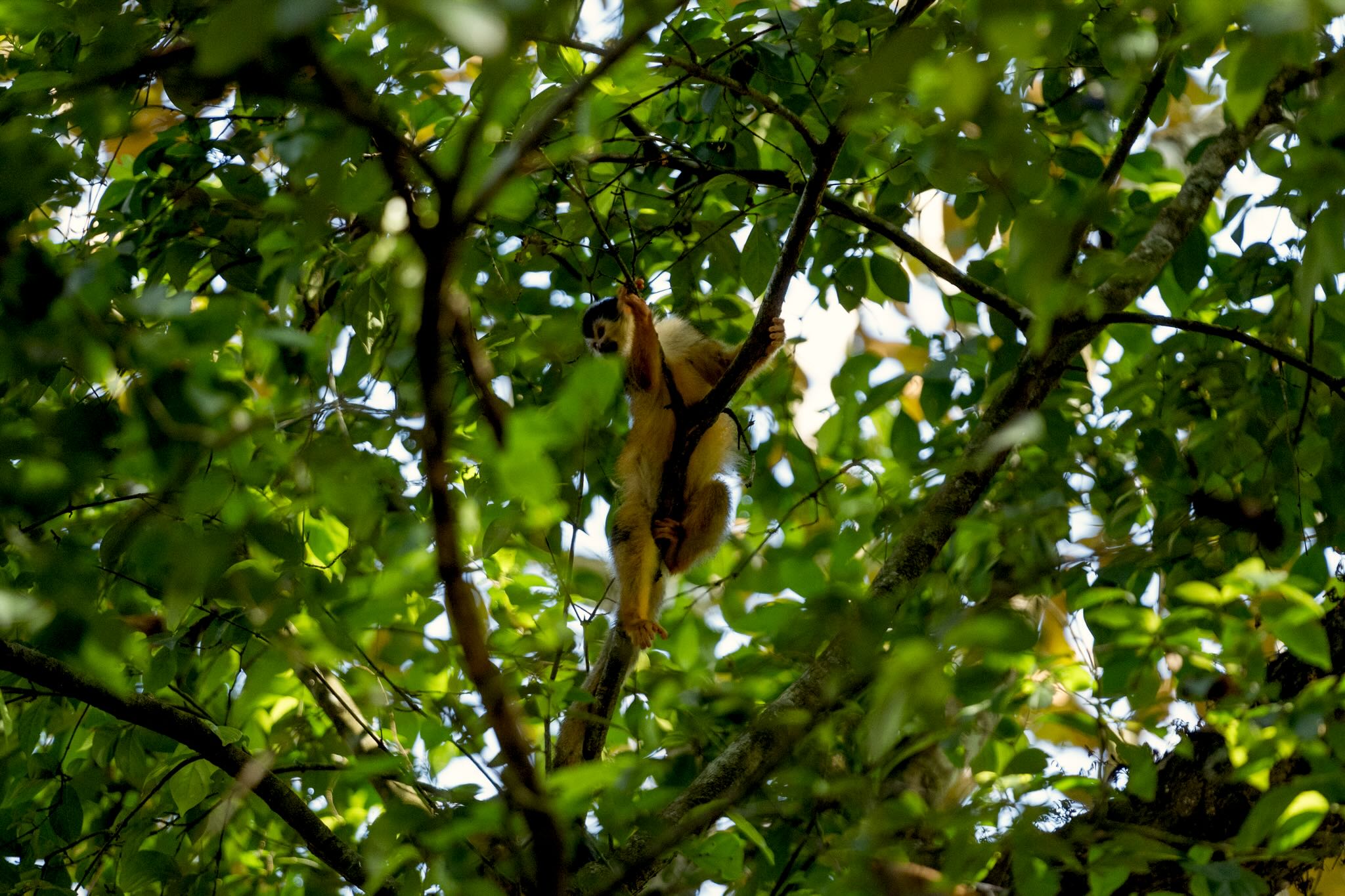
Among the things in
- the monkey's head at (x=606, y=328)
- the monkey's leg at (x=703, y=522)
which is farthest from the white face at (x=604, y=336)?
the monkey's leg at (x=703, y=522)

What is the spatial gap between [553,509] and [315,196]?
84 centimetres

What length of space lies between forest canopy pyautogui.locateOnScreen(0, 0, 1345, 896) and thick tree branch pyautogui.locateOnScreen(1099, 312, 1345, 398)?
27 mm

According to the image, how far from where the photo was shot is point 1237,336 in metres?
3.30

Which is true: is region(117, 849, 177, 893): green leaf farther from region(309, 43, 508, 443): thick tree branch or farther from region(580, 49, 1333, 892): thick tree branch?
region(309, 43, 508, 443): thick tree branch

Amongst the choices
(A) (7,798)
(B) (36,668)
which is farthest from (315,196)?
(A) (7,798)

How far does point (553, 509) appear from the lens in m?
1.93

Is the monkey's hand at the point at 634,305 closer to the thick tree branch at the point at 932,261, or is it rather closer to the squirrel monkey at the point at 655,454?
the squirrel monkey at the point at 655,454

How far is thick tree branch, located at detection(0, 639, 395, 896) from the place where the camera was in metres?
A: 2.71

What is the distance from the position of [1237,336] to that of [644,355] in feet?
7.23

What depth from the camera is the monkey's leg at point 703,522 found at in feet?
17.1

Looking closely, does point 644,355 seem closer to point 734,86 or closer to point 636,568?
point 636,568

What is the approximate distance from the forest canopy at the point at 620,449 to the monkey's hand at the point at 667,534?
0.34 metres

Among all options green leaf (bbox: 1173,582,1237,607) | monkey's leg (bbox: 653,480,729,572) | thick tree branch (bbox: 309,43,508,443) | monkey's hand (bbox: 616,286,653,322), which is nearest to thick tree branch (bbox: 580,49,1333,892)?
green leaf (bbox: 1173,582,1237,607)

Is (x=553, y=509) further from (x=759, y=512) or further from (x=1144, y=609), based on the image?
(x=759, y=512)
